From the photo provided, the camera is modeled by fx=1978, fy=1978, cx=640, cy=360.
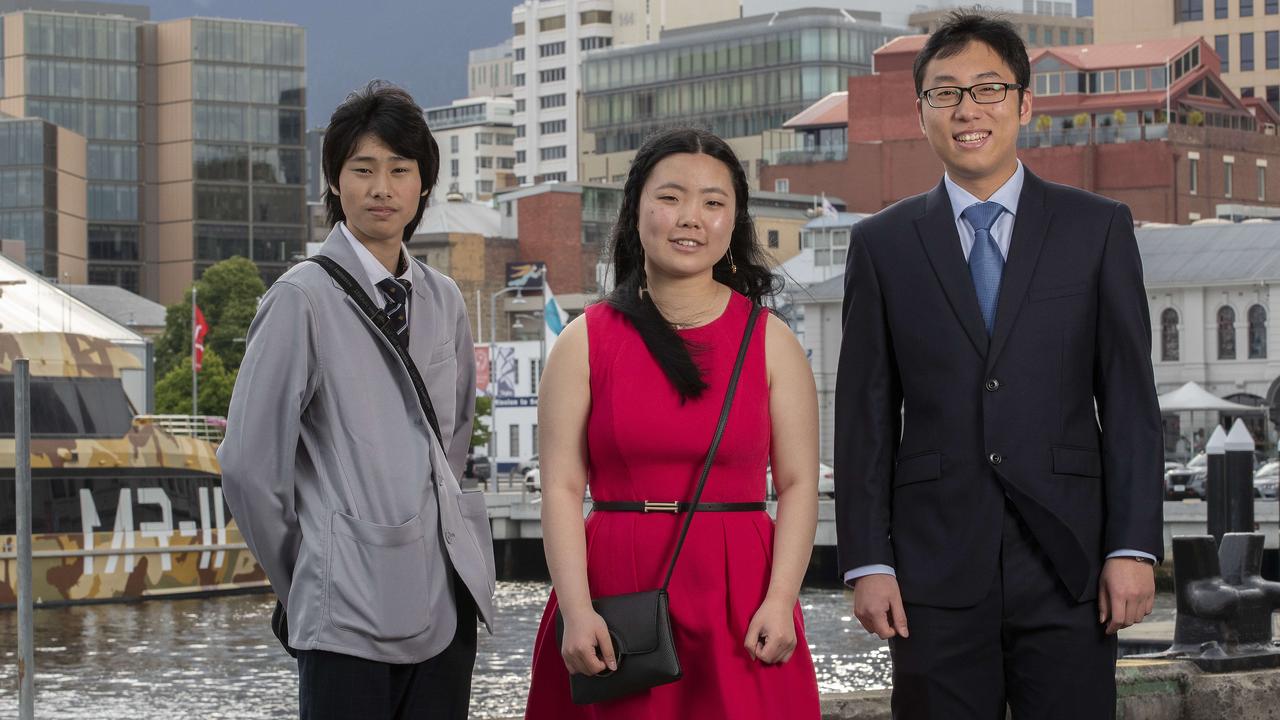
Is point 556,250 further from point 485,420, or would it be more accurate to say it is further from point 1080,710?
point 1080,710

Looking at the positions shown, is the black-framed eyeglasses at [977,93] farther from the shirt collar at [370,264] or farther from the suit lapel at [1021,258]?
the shirt collar at [370,264]

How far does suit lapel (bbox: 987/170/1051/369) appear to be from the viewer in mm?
4473

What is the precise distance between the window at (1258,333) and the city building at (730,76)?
61506mm

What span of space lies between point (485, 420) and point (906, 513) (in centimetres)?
7562

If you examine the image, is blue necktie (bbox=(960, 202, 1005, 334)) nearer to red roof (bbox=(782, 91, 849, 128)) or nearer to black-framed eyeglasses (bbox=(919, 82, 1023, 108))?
black-framed eyeglasses (bbox=(919, 82, 1023, 108))

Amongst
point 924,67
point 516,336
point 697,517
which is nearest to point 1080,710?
point 697,517

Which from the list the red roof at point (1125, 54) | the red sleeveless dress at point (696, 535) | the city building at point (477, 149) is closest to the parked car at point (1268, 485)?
the red sleeveless dress at point (696, 535)

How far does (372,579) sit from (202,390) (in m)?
69.0

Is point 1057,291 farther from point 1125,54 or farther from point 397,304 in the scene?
point 1125,54

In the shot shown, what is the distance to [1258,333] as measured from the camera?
61531 mm

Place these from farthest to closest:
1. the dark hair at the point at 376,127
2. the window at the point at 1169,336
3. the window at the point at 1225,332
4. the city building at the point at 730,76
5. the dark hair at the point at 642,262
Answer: the city building at the point at 730,76, the window at the point at 1169,336, the window at the point at 1225,332, the dark hair at the point at 376,127, the dark hair at the point at 642,262

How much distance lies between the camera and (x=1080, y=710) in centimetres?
441

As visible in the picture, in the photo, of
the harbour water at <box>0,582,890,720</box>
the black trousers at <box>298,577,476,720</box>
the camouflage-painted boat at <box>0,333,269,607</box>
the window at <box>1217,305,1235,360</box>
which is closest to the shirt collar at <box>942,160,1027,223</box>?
the black trousers at <box>298,577,476,720</box>

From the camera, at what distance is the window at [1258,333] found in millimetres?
61250
